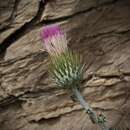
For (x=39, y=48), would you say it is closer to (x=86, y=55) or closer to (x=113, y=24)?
(x=86, y=55)

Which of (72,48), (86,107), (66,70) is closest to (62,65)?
(66,70)

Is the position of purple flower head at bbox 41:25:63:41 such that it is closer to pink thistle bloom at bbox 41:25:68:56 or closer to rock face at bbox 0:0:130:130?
pink thistle bloom at bbox 41:25:68:56

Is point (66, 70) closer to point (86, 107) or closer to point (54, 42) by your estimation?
point (54, 42)

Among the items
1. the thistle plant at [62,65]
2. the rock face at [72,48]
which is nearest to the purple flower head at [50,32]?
the thistle plant at [62,65]

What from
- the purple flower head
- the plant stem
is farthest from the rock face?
the plant stem

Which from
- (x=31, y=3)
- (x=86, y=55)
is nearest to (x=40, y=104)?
(x=86, y=55)
